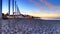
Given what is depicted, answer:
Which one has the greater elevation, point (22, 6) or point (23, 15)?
point (22, 6)

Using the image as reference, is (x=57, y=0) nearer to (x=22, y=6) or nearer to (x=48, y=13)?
(x=48, y=13)

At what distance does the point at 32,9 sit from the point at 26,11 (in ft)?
0.91

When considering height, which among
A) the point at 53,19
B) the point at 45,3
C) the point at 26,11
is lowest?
the point at 53,19

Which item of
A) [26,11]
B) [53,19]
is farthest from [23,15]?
[53,19]

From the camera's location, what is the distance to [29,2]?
3973 millimetres

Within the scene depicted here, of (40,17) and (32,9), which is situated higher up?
(32,9)

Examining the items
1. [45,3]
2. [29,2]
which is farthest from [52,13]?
[29,2]

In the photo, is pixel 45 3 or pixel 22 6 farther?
pixel 45 3

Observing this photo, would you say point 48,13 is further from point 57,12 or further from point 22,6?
point 22,6

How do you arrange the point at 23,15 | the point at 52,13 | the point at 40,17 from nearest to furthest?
the point at 23,15, the point at 40,17, the point at 52,13

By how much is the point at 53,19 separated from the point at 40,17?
16.0 inches

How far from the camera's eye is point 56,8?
4133 mm

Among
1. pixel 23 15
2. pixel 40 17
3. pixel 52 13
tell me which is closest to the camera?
pixel 23 15

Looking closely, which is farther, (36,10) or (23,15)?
(36,10)
